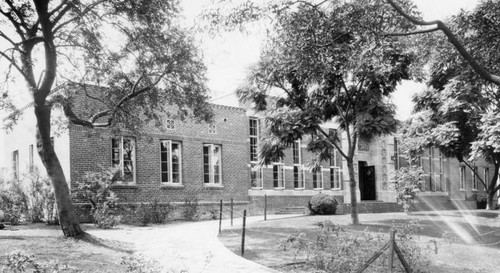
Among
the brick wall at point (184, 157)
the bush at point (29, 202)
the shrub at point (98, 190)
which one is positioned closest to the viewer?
the shrub at point (98, 190)

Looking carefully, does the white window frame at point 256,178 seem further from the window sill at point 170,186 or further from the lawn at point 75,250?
the lawn at point 75,250

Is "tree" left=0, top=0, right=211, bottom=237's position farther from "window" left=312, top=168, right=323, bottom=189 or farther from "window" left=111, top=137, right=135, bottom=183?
"window" left=312, top=168, right=323, bottom=189

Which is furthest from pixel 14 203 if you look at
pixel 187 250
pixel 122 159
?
pixel 187 250

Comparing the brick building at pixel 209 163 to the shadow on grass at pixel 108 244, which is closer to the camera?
the shadow on grass at pixel 108 244

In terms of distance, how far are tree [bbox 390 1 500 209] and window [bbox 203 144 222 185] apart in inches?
371

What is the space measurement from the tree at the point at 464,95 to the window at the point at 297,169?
7373 millimetres

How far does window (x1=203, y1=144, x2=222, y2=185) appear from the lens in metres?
24.3

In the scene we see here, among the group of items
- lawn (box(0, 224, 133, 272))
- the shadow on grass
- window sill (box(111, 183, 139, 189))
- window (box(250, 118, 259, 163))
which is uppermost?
window (box(250, 118, 259, 163))

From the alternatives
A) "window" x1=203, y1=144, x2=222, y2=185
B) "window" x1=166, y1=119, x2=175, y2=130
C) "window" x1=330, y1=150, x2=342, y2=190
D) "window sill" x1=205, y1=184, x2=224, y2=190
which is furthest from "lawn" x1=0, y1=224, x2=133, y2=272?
"window" x1=330, y1=150, x2=342, y2=190

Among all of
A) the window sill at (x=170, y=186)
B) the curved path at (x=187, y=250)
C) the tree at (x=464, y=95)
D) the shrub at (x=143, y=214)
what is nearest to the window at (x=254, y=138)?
the window sill at (x=170, y=186)

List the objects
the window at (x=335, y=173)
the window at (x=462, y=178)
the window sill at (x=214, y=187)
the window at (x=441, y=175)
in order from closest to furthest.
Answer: the window sill at (x=214, y=187) < the window at (x=335, y=173) < the window at (x=441, y=175) < the window at (x=462, y=178)

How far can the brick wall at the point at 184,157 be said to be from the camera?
1967cm

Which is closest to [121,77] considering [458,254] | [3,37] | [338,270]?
[3,37]

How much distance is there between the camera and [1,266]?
29.0 ft
